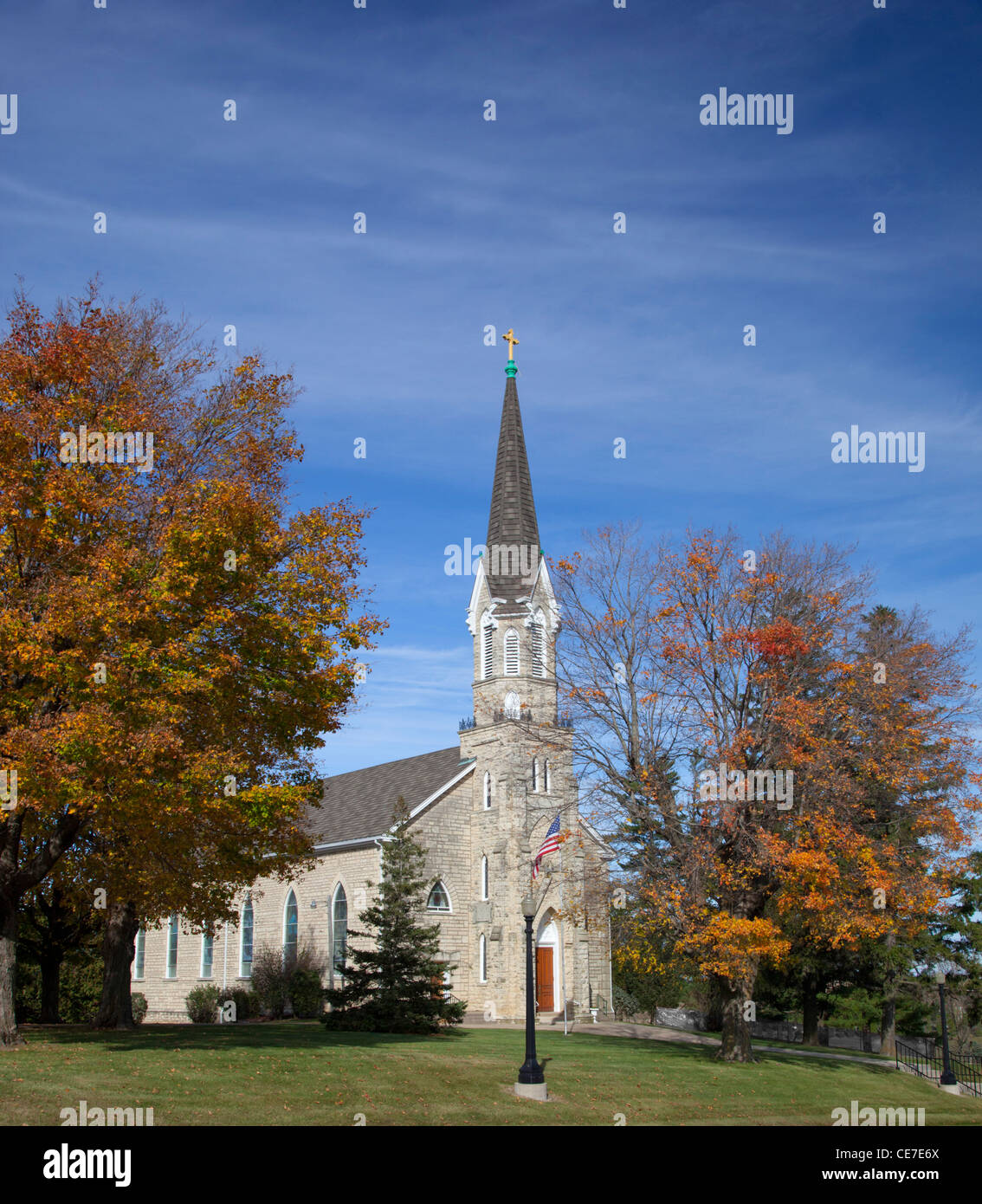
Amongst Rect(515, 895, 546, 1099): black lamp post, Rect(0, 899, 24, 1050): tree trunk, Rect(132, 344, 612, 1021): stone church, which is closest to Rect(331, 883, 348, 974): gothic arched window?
Rect(132, 344, 612, 1021): stone church

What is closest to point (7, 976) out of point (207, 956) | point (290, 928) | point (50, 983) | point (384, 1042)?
point (384, 1042)

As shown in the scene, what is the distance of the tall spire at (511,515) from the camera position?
138 feet

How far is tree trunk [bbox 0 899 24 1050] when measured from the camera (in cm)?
1819

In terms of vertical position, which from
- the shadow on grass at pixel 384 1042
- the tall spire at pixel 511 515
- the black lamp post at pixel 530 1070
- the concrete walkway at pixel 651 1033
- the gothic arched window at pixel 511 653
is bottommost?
the concrete walkway at pixel 651 1033

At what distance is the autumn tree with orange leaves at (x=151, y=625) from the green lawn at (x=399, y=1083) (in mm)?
2994

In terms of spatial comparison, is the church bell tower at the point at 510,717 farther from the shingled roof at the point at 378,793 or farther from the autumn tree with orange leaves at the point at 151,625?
the autumn tree with orange leaves at the point at 151,625

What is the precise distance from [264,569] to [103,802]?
495 centimetres

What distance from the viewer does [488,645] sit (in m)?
41.6

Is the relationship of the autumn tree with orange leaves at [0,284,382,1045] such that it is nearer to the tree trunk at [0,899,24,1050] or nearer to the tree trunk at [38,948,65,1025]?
the tree trunk at [0,899,24,1050]

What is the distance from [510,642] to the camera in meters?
40.5

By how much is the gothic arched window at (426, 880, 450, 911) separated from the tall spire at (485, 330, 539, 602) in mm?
11238

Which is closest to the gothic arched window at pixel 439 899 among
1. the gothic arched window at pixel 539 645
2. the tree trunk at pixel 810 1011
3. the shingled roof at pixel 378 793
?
the shingled roof at pixel 378 793

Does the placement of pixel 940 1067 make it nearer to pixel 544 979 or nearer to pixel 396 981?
pixel 544 979
